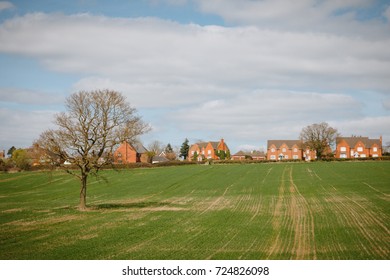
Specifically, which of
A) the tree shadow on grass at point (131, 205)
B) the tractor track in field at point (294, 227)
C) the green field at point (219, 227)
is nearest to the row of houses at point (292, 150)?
the green field at point (219, 227)

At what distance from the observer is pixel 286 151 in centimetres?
16450

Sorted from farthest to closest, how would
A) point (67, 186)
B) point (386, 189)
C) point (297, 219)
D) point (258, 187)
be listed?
1. point (67, 186)
2. point (258, 187)
3. point (386, 189)
4. point (297, 219)

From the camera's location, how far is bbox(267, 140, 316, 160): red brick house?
164m

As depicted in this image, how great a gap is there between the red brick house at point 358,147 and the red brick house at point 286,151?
11.3 meters

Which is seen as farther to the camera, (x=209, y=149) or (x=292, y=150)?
(x=209, y=149)

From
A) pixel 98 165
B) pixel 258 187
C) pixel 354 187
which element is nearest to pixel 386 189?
pixel 354 187

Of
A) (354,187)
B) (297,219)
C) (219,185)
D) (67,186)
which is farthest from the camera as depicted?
(67,186)

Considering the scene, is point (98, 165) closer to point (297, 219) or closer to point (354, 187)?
point (297, 219)

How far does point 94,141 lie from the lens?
3384cm

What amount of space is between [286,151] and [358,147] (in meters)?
28.7

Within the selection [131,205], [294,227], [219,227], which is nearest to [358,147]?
[131,205]

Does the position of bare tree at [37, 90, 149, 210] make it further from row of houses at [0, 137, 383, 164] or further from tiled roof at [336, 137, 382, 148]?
tiled roof at [336, 137, 382, 148]

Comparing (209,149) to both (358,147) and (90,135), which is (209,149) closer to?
(358,147)
